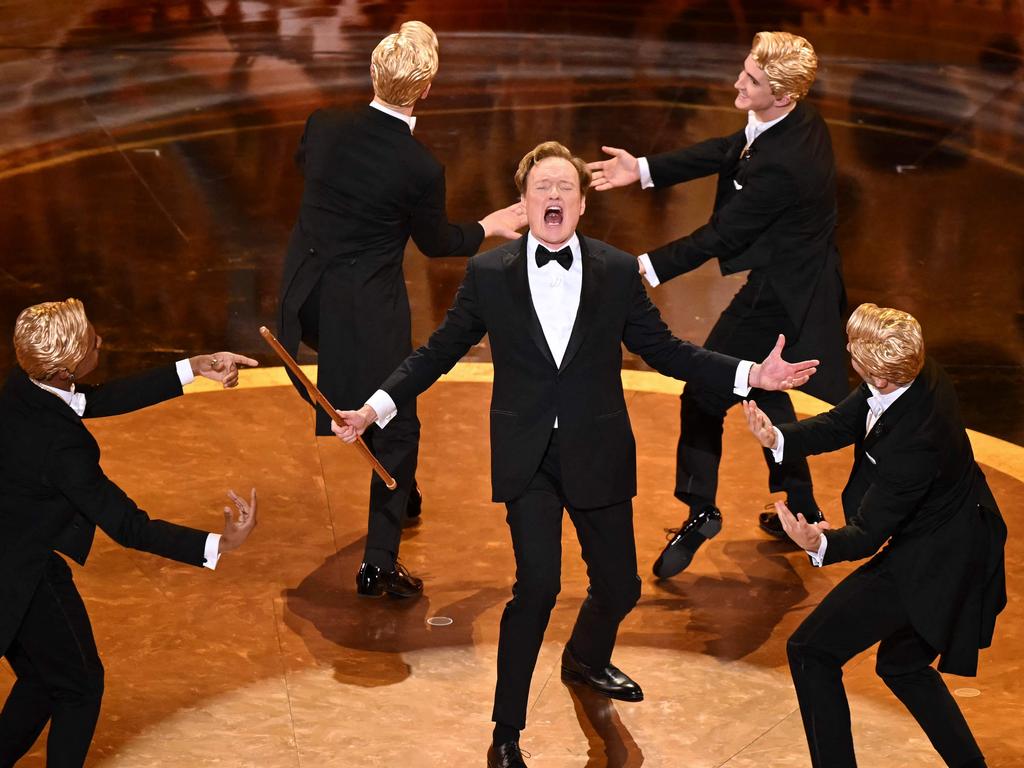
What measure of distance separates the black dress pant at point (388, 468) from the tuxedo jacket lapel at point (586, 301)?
3.94ft

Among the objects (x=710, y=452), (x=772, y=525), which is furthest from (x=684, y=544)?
(x=772, y=525)

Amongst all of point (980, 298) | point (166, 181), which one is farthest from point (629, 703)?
point (166, 181)

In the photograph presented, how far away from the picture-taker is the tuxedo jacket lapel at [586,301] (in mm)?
4020

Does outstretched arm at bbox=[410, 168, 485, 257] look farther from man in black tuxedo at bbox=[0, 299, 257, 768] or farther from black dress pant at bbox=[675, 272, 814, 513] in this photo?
man in black tuxedo at bbox=[0, 299, 257, 768]

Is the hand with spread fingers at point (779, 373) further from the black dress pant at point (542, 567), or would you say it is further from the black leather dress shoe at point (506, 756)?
the black leather dress shoe at point (506, 756)

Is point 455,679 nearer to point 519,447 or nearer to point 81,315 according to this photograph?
point 519,447

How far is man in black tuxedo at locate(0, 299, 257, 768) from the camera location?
3.65 m

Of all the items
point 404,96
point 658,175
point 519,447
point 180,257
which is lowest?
point 180,257

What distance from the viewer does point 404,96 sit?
487 cm

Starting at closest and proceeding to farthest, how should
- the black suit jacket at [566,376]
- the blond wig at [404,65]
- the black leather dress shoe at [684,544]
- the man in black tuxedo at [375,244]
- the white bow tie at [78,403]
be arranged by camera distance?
the white bow tie at [78,403] → the black suit jacket at [566,376] → the blond wig at [404,65] → the man in black tuxedo at [375,244] → the black leather dress shoe at [684,544]

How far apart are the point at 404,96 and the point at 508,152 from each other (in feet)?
18.7

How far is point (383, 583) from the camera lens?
504 cm

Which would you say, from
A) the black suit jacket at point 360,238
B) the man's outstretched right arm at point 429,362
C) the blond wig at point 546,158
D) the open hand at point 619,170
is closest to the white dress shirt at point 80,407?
the man's outstretched right arm at point 429,362

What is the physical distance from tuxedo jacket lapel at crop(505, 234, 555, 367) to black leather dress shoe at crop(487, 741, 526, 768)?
0.99 meters
